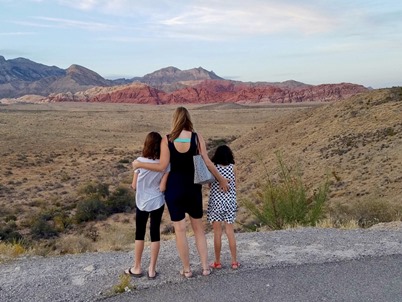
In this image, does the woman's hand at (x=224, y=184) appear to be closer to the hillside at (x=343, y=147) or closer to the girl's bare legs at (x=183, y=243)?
the girl's bare legs at (x=183, y=243)

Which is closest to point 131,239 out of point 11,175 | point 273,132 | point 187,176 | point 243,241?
point 243,241

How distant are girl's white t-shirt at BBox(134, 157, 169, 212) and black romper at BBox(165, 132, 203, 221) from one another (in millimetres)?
160

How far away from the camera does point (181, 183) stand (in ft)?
20.9

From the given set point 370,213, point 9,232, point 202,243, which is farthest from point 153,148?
point 9,232

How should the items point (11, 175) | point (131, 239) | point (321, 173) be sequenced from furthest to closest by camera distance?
point (11, 175) < point (321, 173) < point (131, 239)

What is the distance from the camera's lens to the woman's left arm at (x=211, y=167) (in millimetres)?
6430

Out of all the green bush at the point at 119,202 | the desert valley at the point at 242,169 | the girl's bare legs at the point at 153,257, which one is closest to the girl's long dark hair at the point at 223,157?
the girl's bare legs at the point at 153,257

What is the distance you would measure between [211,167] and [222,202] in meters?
0.61

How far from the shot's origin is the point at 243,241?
8.63 metres

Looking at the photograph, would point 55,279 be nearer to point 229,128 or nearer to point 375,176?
point 375,176

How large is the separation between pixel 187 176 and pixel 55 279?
2335 millimetres

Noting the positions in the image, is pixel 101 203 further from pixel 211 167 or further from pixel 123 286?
pixel 211 167

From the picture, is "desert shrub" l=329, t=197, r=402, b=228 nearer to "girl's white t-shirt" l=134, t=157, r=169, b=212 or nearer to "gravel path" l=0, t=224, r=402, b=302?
"gravel path" l=0, t=224, r=402, b=302

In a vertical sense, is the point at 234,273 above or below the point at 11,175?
above
